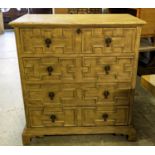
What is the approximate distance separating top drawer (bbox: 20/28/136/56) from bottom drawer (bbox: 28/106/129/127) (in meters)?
0.46

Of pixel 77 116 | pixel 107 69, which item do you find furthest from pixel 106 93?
pixel 77 116

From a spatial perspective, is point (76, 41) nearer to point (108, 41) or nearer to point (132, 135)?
point (108, 41)

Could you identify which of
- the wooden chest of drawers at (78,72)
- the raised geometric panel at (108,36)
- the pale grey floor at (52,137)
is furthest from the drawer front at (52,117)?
the raised geometric panel at (108,36)

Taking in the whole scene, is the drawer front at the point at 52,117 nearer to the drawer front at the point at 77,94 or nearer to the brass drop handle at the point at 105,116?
the drawer front at the point at 77,94

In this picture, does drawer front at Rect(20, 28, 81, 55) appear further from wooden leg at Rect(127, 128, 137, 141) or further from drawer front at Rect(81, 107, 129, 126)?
wooden leg at Rect(127, 128, 137, 141)

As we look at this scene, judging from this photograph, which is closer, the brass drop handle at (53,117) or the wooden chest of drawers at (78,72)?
the wooden chest of drawers at (78,72)

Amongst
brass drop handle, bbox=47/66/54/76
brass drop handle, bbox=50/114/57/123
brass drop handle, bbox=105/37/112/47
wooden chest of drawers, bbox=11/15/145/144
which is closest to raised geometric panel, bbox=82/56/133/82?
wooden chest of drawers, bbox=11/15/145/144

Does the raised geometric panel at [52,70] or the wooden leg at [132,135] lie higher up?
the raised geometric panel at [52,70]

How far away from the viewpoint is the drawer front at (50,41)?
1.47 m

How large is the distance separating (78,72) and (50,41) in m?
0.30

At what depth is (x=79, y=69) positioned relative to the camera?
158cm

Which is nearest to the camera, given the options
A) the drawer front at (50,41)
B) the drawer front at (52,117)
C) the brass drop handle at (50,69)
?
the drawer front at (50,41)
